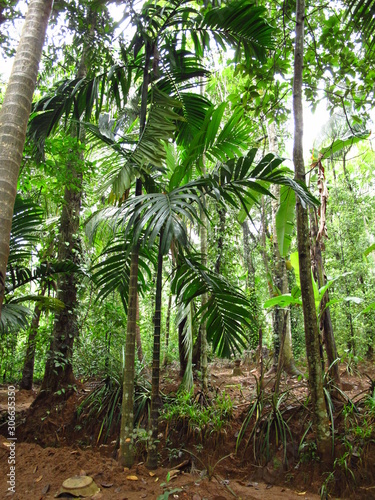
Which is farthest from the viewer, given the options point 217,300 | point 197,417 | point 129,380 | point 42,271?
point 42,271

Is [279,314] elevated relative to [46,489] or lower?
elevated

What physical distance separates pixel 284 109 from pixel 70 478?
4382mm

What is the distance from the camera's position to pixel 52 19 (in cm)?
427

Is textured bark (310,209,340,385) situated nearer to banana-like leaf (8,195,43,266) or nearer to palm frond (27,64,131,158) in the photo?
palm frond (27,64,131,158)

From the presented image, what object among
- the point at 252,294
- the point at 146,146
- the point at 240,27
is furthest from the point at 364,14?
the point at 252,294

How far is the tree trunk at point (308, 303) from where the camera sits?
3.10 meters

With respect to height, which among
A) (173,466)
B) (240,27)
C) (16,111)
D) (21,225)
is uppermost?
(240,27)

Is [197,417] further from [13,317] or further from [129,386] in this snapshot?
[13,317]

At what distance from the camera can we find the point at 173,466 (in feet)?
11.9

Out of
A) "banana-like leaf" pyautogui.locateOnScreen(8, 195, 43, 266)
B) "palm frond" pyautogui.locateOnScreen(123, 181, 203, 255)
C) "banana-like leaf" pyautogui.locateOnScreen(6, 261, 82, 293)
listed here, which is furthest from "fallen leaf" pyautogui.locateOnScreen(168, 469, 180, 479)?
"banana-like leaf" pyautogui.locateOnScreen(8, 195, 43, 266)

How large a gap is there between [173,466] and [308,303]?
222 cm

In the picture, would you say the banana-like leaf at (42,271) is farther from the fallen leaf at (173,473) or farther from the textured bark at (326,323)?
the textured bark at (326,323)

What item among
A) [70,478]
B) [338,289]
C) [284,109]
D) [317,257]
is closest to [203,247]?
[317,257]

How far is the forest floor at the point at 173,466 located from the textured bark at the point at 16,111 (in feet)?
6.48
